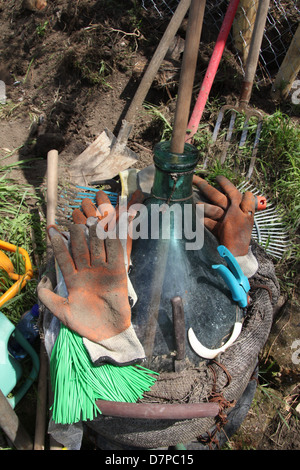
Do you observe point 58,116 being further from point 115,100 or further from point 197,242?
point 197,242

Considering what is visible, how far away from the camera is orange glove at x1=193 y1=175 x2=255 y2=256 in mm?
1359

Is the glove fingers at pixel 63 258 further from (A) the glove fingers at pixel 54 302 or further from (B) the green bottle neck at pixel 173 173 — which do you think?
(B) the green bottle neck at pixel 173 173

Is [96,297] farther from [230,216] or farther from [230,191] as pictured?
[230,191]

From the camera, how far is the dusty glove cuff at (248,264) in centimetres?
137

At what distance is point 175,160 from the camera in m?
1.09

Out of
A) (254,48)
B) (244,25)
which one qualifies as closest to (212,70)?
(254,48)

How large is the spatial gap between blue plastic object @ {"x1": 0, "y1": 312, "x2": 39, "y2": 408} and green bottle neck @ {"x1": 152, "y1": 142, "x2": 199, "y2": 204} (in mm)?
1048

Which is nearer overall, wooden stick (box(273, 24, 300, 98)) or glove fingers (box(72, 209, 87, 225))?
glove fingers (box(72, 209, 87, 225))

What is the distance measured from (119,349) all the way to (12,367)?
90 cm

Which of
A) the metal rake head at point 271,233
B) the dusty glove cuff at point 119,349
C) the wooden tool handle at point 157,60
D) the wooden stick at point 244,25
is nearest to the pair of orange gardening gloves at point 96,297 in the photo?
the dusty glove cuff at point 119,349

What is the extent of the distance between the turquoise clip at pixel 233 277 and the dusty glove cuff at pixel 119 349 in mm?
340

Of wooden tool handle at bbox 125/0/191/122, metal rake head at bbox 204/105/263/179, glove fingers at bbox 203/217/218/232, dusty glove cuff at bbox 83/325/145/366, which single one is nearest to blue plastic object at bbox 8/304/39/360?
dusty glove cuff at bbox 83/325/145/366

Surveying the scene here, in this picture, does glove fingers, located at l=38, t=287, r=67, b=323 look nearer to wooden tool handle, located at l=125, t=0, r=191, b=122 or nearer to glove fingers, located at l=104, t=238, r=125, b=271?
glove fingers, located at l=104, t=238, r=125, b=271
